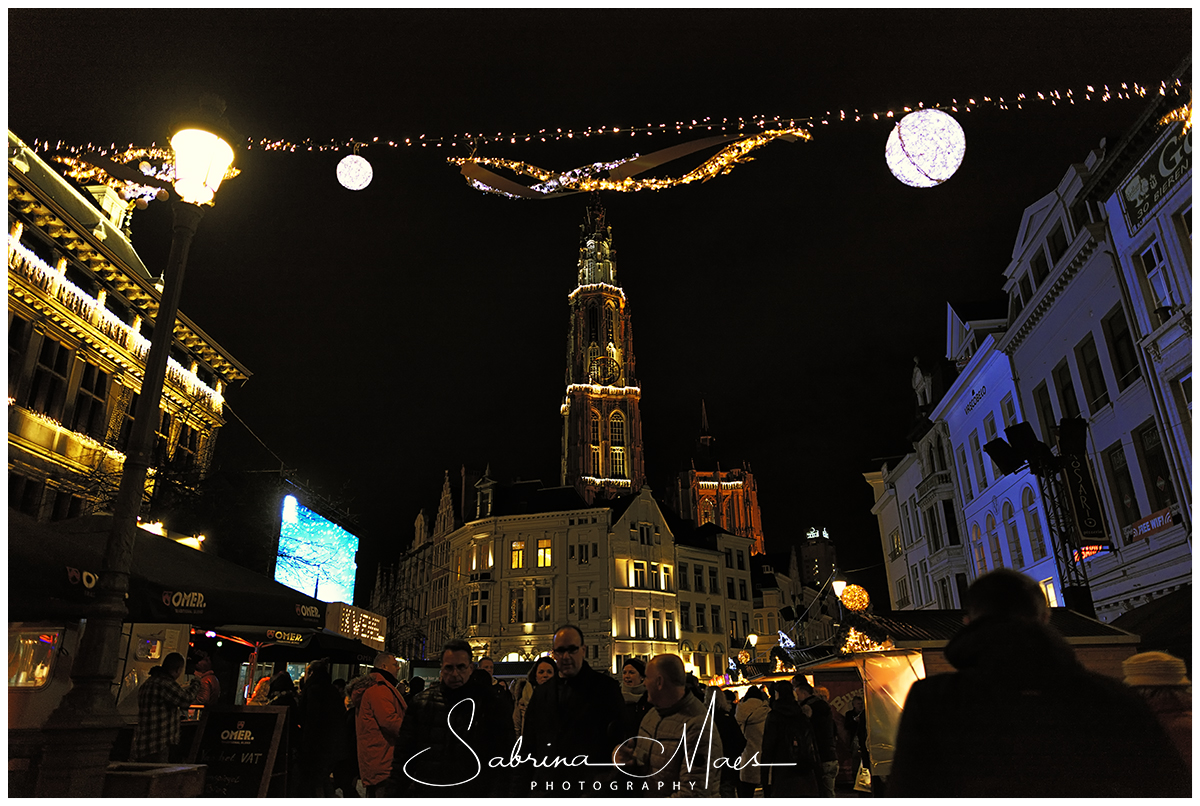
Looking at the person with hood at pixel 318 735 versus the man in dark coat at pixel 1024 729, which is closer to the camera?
the man in dark coat at pixel 1024 729

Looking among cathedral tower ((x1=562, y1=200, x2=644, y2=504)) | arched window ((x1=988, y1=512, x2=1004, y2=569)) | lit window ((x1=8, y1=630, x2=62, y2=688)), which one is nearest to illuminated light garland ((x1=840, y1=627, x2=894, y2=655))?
lit window ((x1=8, y1=630, x2=62, y2=688))

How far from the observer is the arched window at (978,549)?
2447 centimetres

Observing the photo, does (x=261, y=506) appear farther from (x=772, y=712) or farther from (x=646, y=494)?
(x=646, y=494)

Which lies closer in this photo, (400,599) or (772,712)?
(772,712)

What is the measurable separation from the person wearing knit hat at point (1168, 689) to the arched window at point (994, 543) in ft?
68.8

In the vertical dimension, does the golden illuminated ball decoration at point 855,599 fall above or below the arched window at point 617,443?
below

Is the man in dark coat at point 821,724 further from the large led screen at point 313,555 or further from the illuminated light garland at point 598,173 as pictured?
the large led screen at point 313,555

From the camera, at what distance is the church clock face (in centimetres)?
8750

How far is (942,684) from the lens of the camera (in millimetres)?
2422

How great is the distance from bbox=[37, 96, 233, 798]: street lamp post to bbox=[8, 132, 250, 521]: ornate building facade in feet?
40.1

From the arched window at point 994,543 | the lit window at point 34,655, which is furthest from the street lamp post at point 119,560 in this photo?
the arched window at point 994,543

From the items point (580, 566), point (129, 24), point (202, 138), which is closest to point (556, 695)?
point (202, 138)

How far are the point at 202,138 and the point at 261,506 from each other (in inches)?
820

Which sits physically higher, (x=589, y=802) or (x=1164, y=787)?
(x=1164, y=787)
